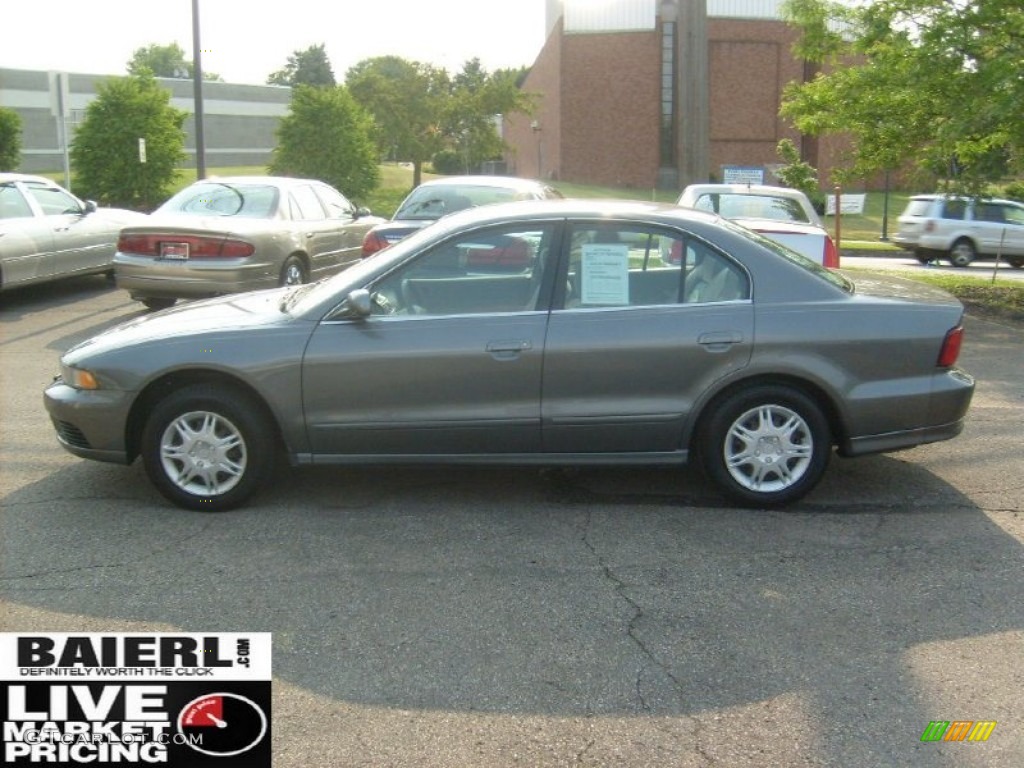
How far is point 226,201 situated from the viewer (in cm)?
1290

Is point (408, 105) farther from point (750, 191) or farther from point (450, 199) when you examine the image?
point (750, 191)

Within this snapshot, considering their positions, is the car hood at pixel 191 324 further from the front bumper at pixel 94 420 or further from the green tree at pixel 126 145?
the green tree at pixel 126 145

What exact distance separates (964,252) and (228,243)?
1996 cm

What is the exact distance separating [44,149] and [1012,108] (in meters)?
50.1

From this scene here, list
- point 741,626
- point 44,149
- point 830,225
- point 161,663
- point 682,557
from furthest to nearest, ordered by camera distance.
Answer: point 44,149 < point 830,225 < point 682,557 < point 741,626 < point 161,663

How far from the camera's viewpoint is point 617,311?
19.6ft

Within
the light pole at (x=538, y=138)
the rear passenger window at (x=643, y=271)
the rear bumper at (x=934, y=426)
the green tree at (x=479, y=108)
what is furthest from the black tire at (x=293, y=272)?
the light pole at (x=538, y=138)

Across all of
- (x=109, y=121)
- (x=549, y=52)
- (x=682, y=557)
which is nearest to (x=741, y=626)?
(x=682, y=557)

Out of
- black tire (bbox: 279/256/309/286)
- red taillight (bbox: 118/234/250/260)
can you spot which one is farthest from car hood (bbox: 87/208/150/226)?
red taillight (bbox: 118/234/250/260)

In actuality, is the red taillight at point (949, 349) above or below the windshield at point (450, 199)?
below

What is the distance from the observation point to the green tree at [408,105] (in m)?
43.1

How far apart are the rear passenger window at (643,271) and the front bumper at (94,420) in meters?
2.37

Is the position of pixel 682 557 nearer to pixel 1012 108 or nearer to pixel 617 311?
pixel 617 311

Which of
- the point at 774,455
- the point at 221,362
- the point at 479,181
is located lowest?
the point at 774,455
